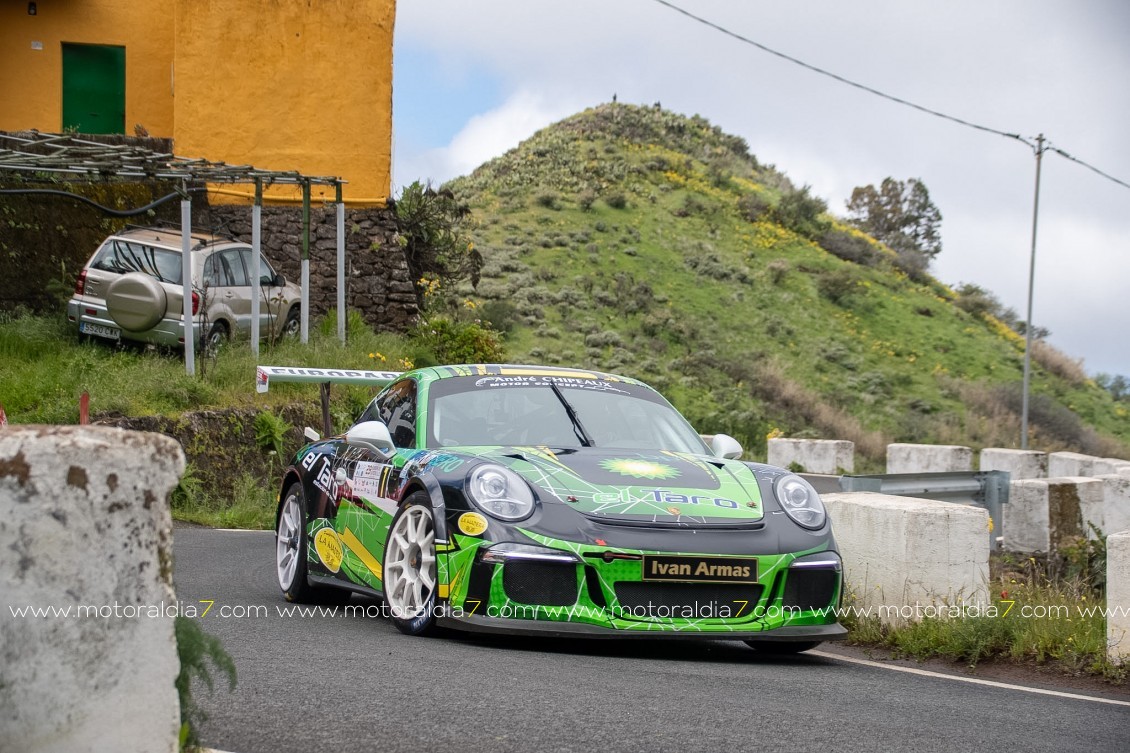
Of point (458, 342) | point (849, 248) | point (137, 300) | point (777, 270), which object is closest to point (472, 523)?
point (137, 300)

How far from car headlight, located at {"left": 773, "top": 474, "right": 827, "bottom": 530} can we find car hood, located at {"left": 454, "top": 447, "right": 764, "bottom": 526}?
14cm

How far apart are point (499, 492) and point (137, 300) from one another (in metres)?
13.3

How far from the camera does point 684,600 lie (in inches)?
256

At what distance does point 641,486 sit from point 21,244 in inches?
737

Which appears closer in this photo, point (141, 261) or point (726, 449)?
point (726, 449)

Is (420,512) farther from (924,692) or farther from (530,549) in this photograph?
(924,692)

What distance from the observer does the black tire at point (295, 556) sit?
28.0ft

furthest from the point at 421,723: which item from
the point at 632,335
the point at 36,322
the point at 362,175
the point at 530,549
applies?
the point at 632,335

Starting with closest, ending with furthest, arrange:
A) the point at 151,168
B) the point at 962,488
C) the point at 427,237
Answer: the point at 962,488
the point at 151,168
the point at 427,237

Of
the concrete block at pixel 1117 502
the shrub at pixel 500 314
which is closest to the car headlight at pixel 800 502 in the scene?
the concrete block at pixel 1117 502

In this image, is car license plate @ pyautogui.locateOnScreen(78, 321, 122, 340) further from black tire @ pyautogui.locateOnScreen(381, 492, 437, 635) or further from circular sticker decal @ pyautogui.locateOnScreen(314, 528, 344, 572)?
black tire @ pyautogui.locateOnScreen(381, 492, 437, 635)

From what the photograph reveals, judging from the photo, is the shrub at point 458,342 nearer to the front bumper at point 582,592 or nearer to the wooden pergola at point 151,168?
the wooden pergola at point 151,168

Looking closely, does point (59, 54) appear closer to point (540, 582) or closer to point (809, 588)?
point (540, 582)

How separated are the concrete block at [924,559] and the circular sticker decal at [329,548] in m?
3.05
